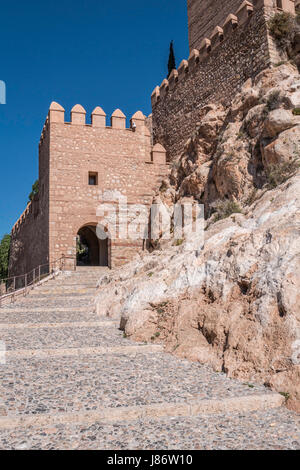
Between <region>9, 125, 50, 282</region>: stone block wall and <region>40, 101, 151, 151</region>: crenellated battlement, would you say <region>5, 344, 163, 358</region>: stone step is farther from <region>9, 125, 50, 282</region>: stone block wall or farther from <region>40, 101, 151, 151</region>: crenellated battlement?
<region>40, 101, 151, 151</region>: crenellated battlement

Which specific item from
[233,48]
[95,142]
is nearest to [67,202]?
[95,142]

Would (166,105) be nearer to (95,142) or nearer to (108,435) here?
(95,142)

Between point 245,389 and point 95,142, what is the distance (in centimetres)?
1467

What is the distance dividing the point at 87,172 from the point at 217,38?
24.3 ft

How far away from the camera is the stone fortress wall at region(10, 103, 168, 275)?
16422 millimetres

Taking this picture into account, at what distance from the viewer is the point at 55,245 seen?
53.0ft

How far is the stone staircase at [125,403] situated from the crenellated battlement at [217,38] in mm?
12075

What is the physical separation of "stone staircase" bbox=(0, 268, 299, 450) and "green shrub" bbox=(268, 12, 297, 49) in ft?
35.8

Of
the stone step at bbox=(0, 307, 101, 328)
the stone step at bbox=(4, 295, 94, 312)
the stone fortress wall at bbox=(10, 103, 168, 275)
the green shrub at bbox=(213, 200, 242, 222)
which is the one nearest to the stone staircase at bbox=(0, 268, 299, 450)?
the stone step at bbox=(0, 307, 101, 328)

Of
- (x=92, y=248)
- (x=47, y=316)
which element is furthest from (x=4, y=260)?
(x=47, y=316)

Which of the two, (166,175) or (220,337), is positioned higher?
(166,175)

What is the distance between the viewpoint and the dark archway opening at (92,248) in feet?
61.0

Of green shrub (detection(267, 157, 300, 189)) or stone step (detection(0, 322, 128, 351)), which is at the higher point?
green shrub (detection(267, 157, 300, 189))

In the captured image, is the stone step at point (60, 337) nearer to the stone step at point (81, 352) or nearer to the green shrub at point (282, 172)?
the stone step at point (81, 352)
